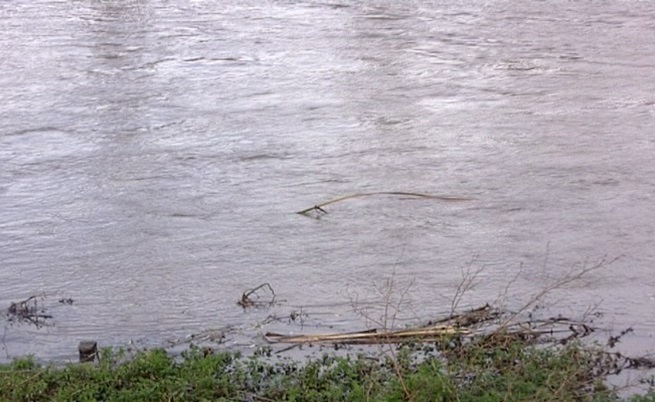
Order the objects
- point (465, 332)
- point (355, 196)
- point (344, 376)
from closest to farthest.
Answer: point (344, 376) → point (465, 332) → point (355, 196)

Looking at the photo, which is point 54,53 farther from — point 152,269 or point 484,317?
point 484,317

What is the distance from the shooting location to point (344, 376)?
547 cm

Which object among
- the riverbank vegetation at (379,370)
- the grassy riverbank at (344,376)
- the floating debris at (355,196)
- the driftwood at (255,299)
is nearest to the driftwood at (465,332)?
the riverbank vegetation at (379,370)

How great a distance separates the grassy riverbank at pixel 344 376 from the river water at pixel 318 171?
0.56m

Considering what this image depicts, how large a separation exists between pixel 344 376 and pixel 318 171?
367 cm

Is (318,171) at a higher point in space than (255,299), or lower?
higher

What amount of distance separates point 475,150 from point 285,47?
4.38 metres

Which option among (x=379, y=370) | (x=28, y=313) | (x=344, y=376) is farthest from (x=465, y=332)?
(x=28, y=313)

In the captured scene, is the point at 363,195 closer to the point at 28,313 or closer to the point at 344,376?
the point at 28,313

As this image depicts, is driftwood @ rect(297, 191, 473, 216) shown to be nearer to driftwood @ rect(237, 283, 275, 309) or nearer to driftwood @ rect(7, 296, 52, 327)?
driftwood @ rect(237, 283, 275, 309)

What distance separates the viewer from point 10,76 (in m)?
12.0

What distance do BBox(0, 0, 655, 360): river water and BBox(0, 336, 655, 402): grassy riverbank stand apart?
56 centimetres

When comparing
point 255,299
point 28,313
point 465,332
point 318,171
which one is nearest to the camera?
point 465,332

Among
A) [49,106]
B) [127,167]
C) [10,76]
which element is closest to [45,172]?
[127,167]
